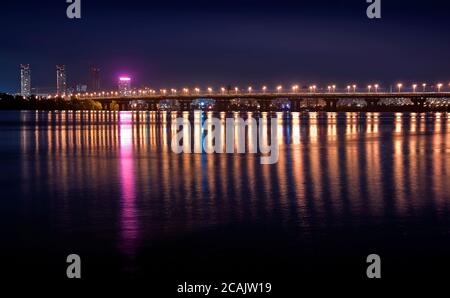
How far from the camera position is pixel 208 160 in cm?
3095

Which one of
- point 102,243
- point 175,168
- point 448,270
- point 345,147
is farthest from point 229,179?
point 345,147

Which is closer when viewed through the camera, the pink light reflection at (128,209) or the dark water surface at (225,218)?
the dark water surface at (225,218)

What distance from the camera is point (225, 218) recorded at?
1558 cm

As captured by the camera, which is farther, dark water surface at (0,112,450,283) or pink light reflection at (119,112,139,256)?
pink light reflection at (119,112,139,256)

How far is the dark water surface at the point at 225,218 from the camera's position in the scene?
37.5ft

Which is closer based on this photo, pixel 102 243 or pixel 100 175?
pixel 102 243

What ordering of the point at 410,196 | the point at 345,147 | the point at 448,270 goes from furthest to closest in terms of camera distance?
1. the point at 345,147
2. the point at 410,196
3. the point at 448,270

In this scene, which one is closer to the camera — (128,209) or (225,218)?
(225,218)

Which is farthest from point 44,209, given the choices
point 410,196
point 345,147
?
point 345,147

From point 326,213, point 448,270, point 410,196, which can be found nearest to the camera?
point 448,270

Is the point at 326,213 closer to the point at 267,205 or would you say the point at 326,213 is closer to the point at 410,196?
the point at 267,205

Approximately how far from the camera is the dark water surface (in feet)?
37.5

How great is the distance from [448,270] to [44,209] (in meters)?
10.1
